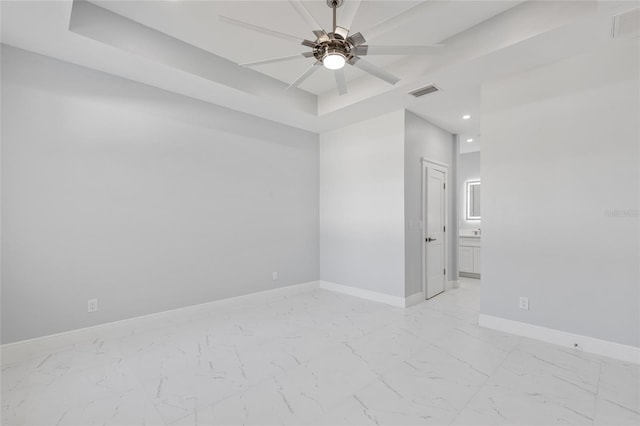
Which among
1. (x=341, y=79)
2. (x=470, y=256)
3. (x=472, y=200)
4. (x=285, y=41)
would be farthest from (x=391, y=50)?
(x=472, y=200)

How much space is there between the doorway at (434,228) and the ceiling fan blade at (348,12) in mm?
2984

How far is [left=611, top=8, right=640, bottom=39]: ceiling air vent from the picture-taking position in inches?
88.6

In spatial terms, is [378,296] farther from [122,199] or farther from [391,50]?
[122,199]

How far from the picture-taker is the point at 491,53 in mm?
2795

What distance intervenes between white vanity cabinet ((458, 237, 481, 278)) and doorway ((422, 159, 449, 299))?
54.6 inches

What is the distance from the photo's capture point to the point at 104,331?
10.4 feet

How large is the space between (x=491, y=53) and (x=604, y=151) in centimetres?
137

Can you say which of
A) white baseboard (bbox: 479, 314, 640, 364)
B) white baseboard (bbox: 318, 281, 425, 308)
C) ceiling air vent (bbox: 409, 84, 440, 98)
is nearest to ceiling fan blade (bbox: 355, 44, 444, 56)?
ceiling air vent (bbox: 409, 84, 440, 98)

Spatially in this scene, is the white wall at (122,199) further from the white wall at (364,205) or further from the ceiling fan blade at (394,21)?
the ceiling fan blade at (394,21)

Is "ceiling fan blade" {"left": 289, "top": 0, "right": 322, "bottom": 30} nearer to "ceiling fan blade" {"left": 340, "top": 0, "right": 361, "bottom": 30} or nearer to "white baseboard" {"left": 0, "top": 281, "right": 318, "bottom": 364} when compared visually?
"ceiling fan blade" {"left": 340, "top": 0, "right": 361, "bottom": 30}

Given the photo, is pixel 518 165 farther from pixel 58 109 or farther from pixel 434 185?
pixel 58 109

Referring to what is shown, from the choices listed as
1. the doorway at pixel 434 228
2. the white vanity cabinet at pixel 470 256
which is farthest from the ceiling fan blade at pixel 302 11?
the white vanity cabinet at pixel 470 256

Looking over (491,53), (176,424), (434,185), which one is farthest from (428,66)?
(176,424)

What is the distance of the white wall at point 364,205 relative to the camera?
4.31m
